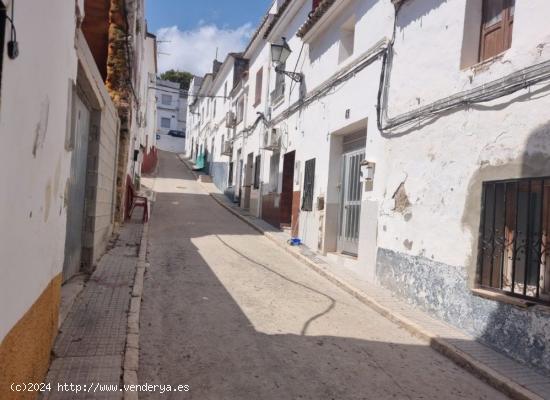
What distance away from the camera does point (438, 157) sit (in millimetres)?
6281

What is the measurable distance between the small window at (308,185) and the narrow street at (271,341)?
222 cm

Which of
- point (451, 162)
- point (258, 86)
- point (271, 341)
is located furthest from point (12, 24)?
point (258, 86)

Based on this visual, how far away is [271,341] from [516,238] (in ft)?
8.93

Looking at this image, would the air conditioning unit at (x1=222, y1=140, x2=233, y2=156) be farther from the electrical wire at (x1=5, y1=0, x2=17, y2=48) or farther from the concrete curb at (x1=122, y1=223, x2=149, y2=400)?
the electrical wire at (x1=5, y1=0, x2=17, y2=48)

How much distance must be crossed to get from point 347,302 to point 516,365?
260 cm

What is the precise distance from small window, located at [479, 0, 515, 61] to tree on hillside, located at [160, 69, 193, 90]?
53380mm

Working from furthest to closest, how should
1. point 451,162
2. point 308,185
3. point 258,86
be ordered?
point 258,86 → point 308,185 → point 451,162

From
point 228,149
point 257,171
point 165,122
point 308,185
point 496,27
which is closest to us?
point 496,27

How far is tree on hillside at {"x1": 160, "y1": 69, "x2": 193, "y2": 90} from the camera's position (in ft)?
187

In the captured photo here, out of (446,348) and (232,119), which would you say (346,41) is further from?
(232,119)

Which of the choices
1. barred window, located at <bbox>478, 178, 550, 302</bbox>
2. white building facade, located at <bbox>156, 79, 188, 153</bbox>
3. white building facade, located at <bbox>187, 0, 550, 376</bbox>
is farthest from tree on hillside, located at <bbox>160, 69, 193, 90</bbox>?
barred window, located at <bbox>478, 178, 550, 302</bbox>

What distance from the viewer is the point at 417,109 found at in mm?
6801

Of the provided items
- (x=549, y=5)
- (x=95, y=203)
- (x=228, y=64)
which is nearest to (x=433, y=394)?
(x=549, y=5)

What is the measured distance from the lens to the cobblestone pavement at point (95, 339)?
3.61 metres
